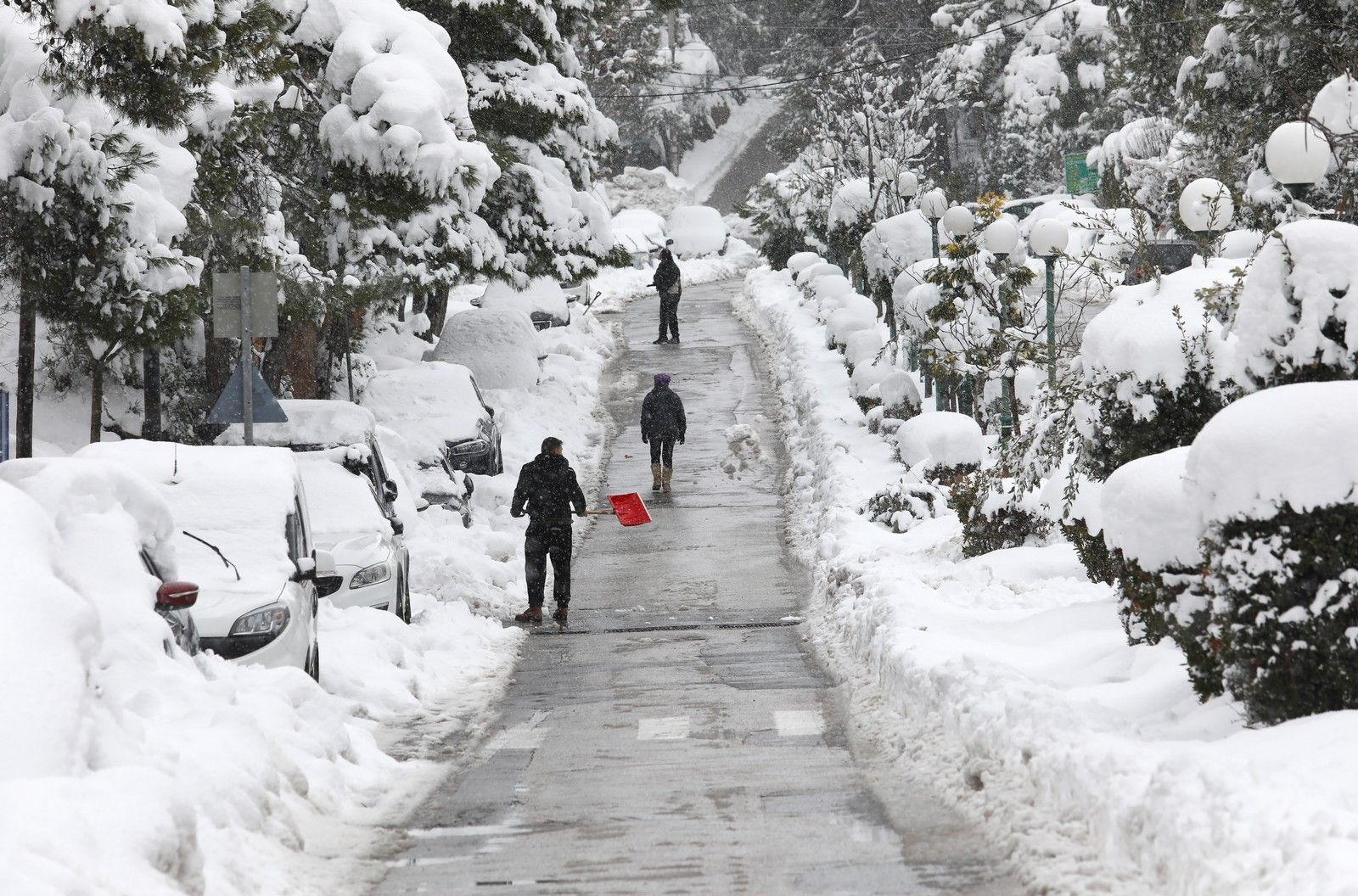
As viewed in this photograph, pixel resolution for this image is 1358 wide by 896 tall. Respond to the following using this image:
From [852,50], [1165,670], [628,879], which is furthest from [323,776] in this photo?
[852,50]

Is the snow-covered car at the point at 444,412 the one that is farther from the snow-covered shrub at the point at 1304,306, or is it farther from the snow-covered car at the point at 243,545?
the snow-covered shrub at the point at 1304,306

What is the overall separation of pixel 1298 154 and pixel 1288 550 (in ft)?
17.3

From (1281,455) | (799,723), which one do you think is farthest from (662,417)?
(1281,455)

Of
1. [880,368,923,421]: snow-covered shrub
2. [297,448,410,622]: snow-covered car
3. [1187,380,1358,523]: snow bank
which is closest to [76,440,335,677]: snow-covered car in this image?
[297,448,410,622]: snow-covered car

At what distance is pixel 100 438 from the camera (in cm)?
1972

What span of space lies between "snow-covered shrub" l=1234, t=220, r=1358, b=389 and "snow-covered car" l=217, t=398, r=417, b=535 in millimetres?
8483

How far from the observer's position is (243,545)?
1055 centimetres

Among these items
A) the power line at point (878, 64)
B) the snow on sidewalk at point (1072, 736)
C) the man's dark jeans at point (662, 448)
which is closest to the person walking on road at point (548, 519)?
the snow on sidewalk at point (1072, 736)

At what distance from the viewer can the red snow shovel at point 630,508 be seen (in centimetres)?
1762

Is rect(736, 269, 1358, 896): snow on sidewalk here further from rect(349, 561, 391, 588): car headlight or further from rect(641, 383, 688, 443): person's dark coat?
rect(641, 383, 688, 443): person's dark coat

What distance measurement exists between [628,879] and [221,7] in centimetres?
926

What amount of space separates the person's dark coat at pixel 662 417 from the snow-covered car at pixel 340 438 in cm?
681

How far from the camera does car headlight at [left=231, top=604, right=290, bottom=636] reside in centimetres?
967

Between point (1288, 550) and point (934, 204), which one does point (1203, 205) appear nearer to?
point (1288, 550)
